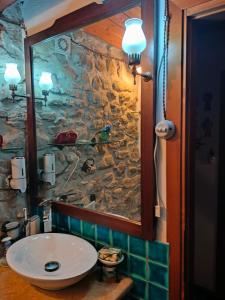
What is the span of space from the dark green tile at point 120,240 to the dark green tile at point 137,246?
1.4 inches

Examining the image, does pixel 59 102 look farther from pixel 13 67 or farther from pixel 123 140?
pixel 123 140

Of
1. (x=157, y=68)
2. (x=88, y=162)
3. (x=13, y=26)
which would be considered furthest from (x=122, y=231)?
(x=13, y=26)

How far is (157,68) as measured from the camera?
3.21 ft

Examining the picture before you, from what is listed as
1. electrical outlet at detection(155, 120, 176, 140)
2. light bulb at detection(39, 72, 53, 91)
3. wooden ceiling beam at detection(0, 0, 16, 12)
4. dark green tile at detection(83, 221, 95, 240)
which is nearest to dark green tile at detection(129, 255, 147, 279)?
dark green tile at detection(83, 221, 95, 240)

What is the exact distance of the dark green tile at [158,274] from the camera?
101cm

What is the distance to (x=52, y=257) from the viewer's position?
129cm

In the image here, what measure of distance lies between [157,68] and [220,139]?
108 cm

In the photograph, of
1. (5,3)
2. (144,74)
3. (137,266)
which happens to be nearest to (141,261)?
(137,266)

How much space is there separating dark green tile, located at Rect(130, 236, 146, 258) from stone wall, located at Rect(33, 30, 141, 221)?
36 cm

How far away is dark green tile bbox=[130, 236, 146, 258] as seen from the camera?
1.07 m

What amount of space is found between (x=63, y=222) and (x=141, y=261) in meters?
0.58

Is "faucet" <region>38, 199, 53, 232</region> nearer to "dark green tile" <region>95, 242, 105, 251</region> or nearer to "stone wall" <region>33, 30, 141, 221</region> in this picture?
"stone wall" <region>33, 30, 141, 221</region>

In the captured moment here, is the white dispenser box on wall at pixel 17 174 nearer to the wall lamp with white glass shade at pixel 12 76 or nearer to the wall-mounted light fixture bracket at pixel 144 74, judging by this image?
the wall lamp with white glass shade at pixel 12 76

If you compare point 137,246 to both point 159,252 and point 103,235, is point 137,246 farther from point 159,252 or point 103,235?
point 103,235
